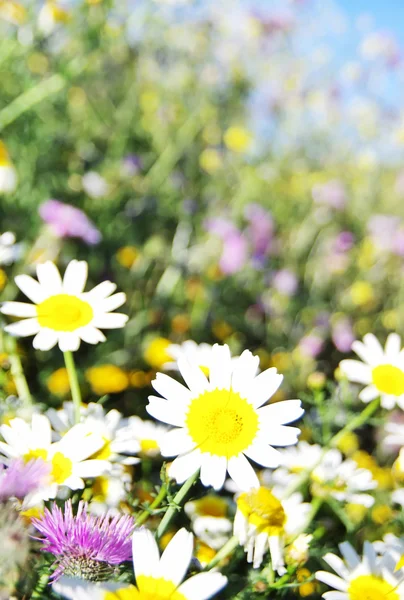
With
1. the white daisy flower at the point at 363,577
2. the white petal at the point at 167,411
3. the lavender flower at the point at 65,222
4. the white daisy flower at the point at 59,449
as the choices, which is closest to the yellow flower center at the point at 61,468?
the white daisy flower at the point at 59,449

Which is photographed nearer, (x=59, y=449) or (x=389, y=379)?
(x=59, y=449)

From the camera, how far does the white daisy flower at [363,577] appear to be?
0.57m

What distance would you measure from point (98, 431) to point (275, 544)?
8.1 inches

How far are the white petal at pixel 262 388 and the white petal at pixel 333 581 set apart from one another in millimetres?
185

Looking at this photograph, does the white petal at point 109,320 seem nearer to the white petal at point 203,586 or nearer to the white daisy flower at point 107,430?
the white daisy flower at point 107,430

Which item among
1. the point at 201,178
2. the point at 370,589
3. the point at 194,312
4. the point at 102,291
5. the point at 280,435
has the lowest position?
the point at 370,589

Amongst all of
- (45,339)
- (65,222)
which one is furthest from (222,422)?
(65,222)

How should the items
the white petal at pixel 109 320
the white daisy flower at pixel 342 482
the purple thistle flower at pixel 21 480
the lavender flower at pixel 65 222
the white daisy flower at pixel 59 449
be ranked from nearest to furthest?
1. the purple thistle flower at pixel 21 480
2. the white daisy flower at pixel 59 449
3. the white petal at pixel 109 320
4. the white daisy flower at pixel 342 482
5. the lavender flower at pixel 65 222

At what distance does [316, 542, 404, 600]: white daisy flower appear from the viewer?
0.57m

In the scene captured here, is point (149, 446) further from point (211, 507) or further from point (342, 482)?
point (342, 482)

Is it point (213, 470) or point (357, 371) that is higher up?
point (357, 371)

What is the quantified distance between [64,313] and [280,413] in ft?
0.89

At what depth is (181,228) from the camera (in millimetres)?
2105

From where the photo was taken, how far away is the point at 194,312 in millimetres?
1797
